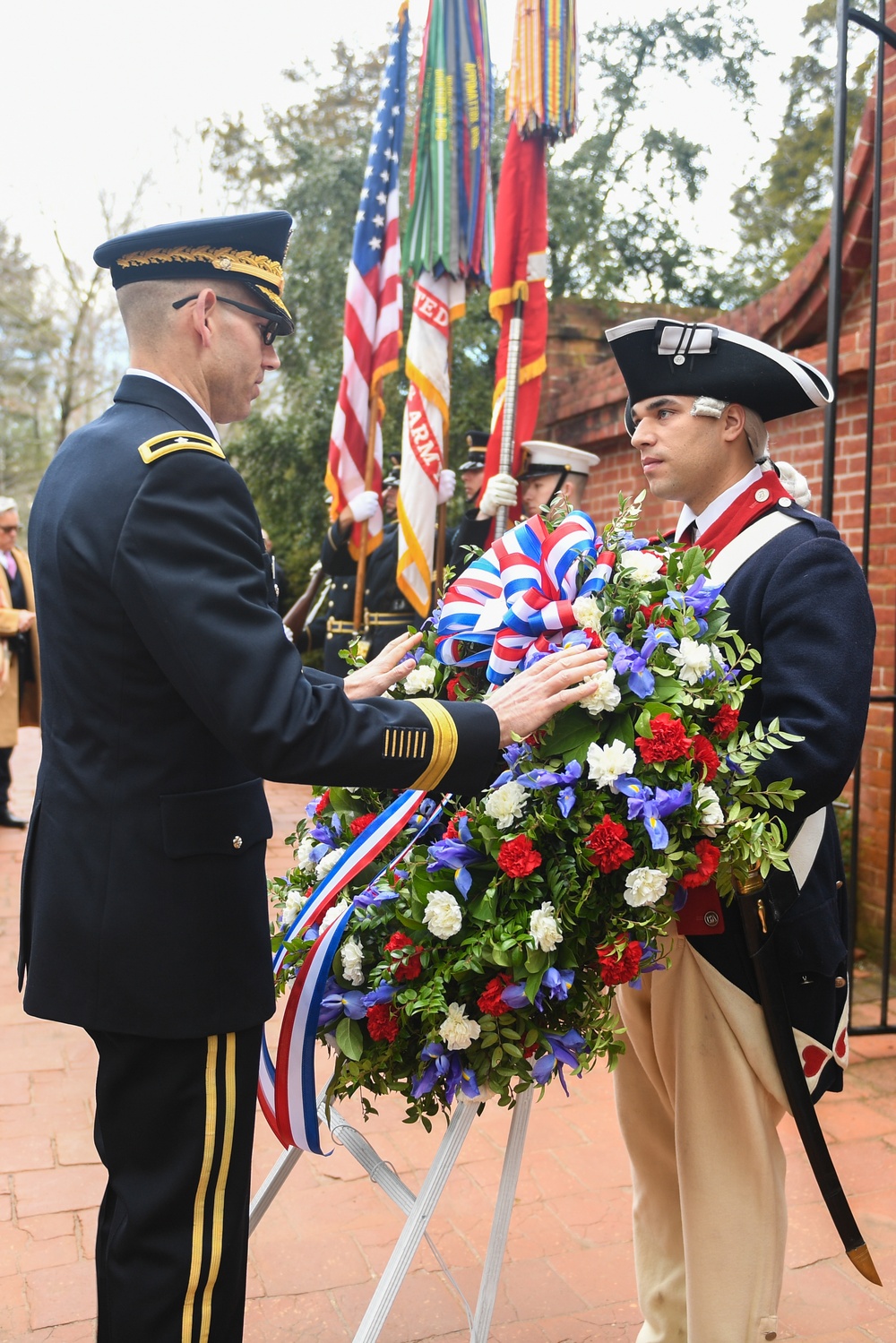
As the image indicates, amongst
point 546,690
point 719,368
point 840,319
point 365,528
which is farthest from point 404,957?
point 365,528

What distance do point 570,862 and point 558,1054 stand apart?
283mm

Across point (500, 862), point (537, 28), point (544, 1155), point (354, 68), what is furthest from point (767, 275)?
point (500, 862)

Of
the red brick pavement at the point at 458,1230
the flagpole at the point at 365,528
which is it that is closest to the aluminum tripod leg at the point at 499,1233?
the red brick pavement at the point at 458,1230

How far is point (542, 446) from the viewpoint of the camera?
17.0ft

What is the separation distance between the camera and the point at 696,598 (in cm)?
178

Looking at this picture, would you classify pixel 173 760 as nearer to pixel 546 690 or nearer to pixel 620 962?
pixel 546 690

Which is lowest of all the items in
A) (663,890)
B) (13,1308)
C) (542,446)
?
(13,1308)

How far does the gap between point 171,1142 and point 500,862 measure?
25.3 inches

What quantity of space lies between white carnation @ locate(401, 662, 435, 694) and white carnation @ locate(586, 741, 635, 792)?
398mm

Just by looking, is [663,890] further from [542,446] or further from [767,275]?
[767,275]

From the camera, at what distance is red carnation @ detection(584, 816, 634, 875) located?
162 cm

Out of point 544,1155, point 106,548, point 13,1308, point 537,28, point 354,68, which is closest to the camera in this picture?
point 106,548

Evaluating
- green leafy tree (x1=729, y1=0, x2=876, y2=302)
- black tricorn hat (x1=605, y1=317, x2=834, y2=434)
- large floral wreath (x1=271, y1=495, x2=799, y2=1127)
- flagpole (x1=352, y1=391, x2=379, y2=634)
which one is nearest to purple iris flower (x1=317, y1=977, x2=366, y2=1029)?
large floral wreath (x1=271, y1=495, x2=799, y2=1127)

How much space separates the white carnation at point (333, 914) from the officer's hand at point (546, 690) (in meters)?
0.40
